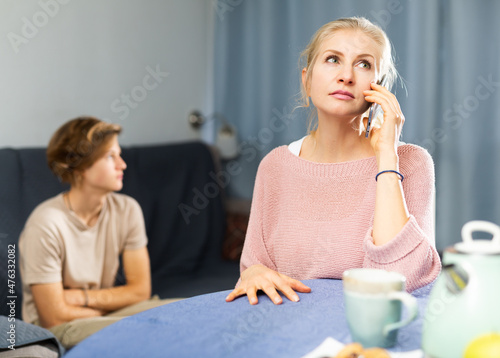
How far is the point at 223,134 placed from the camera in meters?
3.12

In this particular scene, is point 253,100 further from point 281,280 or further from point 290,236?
point 281,280

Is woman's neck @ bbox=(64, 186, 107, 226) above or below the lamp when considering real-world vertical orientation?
below

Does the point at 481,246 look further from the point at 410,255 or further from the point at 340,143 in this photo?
the point at 340,143

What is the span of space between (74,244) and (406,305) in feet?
5.13

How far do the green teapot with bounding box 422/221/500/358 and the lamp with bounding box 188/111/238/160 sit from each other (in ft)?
7.83

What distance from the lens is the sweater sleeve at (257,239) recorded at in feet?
4.60

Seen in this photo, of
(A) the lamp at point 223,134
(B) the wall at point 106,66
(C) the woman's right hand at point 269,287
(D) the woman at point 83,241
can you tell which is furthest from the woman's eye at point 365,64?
(A) the lamp at point 223,134

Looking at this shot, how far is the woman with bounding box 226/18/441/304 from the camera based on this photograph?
3.74 ft

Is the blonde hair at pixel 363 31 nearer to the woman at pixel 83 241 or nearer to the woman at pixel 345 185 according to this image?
the woman at pixel 345 185

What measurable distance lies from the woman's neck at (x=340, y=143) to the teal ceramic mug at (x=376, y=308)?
0.65m

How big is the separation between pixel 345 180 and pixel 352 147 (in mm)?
97

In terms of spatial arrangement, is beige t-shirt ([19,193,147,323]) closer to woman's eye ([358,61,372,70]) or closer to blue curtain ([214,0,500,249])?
blue curtain ([214,0,500,249])

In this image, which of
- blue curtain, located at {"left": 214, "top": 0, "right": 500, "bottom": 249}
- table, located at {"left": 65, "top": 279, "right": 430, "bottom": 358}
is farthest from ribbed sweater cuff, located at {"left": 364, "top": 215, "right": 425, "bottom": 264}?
blue curtain, located at {"left": 214, "top": 0, "right": 500, "bottom": 249}

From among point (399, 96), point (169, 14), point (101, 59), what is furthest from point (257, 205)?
point (169, 14)
